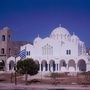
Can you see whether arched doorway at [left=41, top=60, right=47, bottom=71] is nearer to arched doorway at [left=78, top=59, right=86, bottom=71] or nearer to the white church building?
the white church building

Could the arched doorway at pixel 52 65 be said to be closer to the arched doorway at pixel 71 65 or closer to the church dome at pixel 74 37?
the arched doorway at pixel 71 65

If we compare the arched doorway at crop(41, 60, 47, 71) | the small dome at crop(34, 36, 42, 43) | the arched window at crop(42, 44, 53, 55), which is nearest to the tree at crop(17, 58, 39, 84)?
the arched doorway at crop(41, 60, 47, 71)

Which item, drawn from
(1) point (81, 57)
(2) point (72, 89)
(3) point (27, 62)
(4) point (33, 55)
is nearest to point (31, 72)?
(3) point (27, 62)

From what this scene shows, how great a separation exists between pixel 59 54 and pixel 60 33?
282 inches

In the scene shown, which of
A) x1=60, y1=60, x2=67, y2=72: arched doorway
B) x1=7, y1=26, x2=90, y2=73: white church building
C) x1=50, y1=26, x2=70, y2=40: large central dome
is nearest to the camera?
x1=7, y1=26, x2=90, y2=73: white church building

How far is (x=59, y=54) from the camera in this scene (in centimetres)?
8481

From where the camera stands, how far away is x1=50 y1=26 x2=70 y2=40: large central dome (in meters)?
89.0

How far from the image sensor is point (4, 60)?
9206 cm

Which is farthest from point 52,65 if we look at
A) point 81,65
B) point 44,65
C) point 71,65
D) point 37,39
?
point 37,39

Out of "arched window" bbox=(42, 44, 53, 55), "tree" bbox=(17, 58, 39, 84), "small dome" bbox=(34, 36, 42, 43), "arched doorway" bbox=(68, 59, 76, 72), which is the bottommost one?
"tree" bbox=(17, 58, 39, 84)

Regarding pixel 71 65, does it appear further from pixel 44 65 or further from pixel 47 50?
pixel 47 50

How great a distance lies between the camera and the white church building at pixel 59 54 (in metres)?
82.2

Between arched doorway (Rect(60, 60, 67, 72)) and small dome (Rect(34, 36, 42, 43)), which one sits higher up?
small dome (Rect(34, 36, 42, 43))

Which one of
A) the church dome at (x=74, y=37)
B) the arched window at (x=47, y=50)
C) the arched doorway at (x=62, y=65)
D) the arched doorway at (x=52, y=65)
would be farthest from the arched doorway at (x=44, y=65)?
the church dome at (x=74, y=37)
